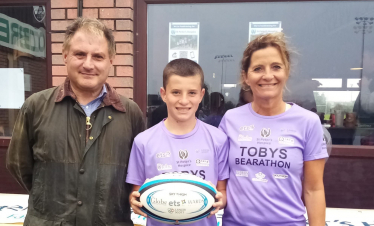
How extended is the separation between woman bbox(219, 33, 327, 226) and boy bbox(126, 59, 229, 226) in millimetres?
93

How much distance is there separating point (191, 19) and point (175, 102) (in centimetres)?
250

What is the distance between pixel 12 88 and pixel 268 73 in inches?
162

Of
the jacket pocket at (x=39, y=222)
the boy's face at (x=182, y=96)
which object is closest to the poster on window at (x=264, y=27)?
the boy's face at (x=182, y=96)

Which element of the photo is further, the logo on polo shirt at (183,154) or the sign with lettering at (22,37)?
the sign with lettering at (22,37)

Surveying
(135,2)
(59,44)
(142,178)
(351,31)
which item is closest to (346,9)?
(351,31)

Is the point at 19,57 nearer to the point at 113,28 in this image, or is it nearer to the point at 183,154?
the point at 113,28

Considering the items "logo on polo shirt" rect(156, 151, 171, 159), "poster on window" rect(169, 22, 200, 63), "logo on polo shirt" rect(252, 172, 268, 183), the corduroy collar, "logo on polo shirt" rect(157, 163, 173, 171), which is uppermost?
"poster on window" rect(169, 22, 200, 63)

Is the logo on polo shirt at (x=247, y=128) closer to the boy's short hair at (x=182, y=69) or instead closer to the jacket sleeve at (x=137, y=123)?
the boy's short hair at (x=182, y=69)

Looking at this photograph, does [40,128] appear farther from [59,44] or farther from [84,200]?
[59,44]

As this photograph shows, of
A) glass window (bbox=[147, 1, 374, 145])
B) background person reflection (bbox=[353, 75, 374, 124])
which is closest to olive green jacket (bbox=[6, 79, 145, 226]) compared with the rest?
glass window (bbox=[147, 1, 374, 145])

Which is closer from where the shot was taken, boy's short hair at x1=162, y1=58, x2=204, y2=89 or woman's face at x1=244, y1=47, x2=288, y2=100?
woman's face at x1=244, y1=47, x2=288, y2=100

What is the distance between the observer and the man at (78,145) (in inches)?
70.1

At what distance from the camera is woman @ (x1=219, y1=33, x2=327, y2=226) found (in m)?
1.70

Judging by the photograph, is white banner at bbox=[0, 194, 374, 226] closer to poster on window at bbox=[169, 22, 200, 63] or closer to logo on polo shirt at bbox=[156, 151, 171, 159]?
logo on polo shirt at bbox=[156, 151, 171, 159]
